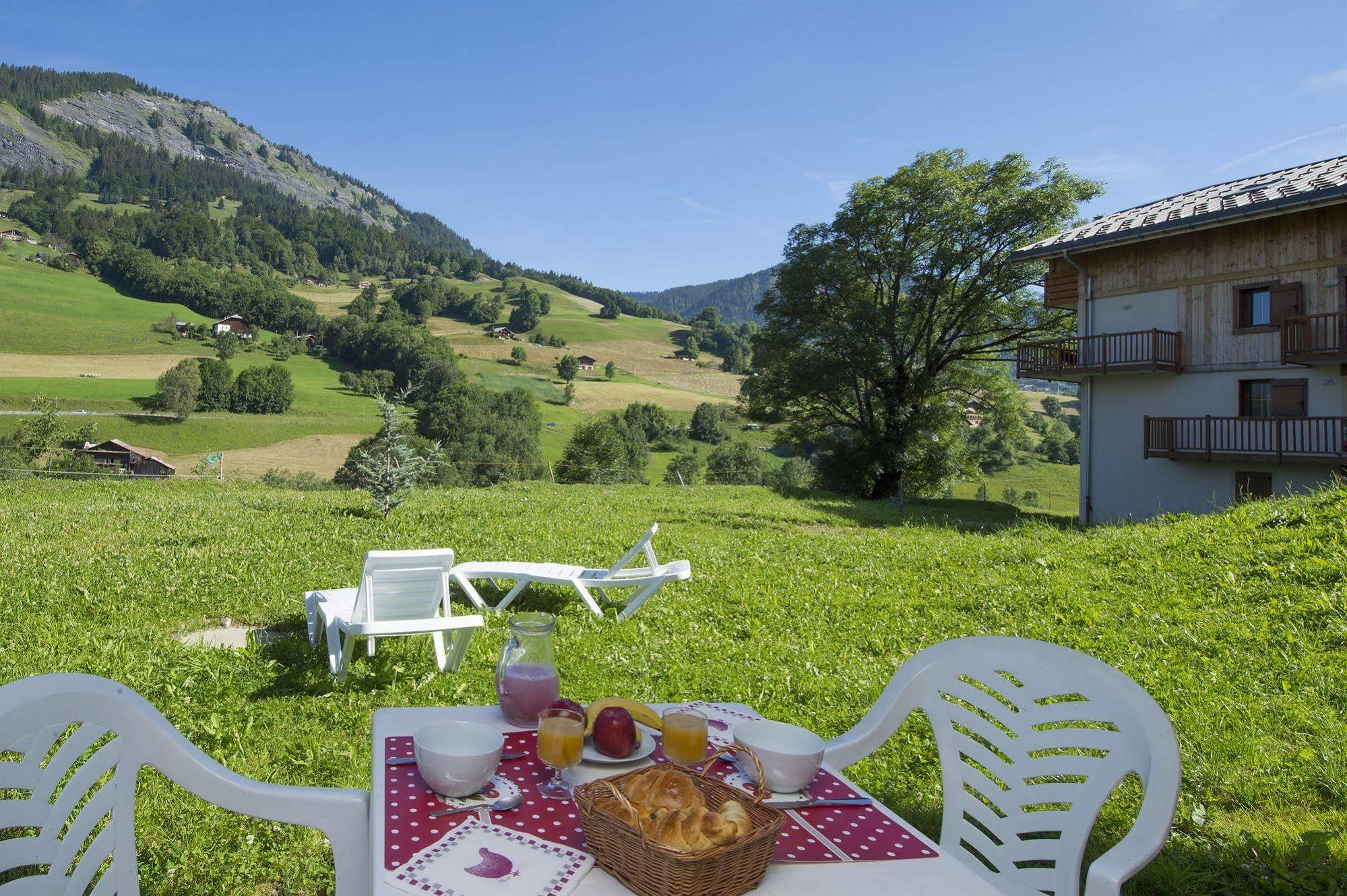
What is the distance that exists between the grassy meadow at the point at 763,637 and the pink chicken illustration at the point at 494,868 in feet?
6.43

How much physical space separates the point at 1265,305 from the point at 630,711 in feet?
71.5

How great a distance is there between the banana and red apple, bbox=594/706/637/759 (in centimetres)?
6

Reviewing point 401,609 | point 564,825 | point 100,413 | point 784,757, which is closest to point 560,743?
point 564,825

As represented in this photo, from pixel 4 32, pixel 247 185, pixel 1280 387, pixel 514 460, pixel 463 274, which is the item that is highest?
pixel 4 32

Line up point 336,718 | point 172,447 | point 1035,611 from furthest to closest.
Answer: point 172,447 < point 1035,611 < point 336,718

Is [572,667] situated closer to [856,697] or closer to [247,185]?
[856,697]

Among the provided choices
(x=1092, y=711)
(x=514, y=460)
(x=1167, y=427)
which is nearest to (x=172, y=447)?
(x=514, y=460)

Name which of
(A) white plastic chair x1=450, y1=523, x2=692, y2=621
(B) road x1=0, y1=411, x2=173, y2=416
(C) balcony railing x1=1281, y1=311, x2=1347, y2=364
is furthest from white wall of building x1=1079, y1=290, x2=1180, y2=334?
(B) road x1=0, y1=411, x2=173, y2=416

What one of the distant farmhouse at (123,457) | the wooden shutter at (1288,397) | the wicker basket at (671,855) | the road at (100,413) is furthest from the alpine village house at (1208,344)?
the road at (100,413)

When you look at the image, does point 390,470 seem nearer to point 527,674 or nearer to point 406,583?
→ point 406,583

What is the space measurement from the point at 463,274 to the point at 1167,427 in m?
132

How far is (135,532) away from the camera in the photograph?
9.55 metres

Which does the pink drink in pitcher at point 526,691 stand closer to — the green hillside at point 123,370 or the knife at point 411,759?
the knife at point 411,759

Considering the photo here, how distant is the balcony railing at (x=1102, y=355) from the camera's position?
63.9ft
